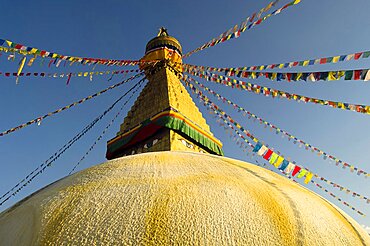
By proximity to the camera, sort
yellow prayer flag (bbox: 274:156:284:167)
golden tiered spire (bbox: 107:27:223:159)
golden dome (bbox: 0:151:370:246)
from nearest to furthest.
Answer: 1. golden dome (bbox: 0:151:370:246)
2. yellow prayer flag (bbox: 274:156:284:167)
3. golden tiered spire (bbox: 107:27:223:159)

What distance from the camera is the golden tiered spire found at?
6.69 metres

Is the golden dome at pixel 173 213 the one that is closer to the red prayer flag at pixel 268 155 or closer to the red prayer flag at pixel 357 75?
the red prayer flag at pixel 357 75

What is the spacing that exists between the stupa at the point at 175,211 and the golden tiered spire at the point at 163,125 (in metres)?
4.59

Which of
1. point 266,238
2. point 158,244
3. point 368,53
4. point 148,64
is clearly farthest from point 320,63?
point 148,64

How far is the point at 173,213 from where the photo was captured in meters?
1.33

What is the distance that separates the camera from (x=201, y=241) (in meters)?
1.23

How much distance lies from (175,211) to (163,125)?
17.4 feet

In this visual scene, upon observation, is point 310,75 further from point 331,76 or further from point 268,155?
point 268,155

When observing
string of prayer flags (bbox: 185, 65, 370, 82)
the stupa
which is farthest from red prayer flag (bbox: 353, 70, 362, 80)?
the stupa

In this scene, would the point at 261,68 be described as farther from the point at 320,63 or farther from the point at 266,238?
the point at 266,238

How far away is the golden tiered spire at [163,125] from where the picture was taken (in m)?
6.69

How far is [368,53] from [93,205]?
3.85 meters

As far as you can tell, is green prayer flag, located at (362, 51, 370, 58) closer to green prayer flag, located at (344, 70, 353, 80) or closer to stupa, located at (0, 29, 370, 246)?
green prayer flag, located at (344, 70, 353, 80)

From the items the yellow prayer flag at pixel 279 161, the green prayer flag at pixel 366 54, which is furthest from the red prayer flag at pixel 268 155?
the green prayer flag at pixel 366 54
